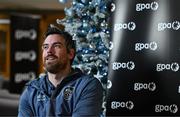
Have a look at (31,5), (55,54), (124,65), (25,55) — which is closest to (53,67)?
(55,54)

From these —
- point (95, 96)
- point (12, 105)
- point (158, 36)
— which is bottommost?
point (12, 105)

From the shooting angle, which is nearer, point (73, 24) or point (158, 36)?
point (158, 36)

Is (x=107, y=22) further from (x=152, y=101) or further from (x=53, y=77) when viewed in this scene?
(x=53, y=77)

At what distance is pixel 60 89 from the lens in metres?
2.25

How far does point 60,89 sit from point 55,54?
19 centimetres

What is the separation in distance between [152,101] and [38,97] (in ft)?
4.97

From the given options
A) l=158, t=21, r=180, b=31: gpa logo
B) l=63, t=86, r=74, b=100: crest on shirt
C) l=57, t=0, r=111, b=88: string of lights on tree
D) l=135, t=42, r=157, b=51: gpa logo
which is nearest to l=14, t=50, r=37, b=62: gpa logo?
l=57, t=0, r=111, b=88: string of lights on tree

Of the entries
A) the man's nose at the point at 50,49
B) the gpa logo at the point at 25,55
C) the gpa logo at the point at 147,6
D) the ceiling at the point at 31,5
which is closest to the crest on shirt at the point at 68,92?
the man's nose at the point at 50,49

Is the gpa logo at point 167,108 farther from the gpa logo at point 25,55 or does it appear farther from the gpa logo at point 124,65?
the gpa logo at point 25,55

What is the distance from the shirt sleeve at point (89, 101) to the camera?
7.06 feet

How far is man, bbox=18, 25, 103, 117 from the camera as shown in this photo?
219 cm

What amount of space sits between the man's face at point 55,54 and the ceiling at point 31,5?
7.02 meters

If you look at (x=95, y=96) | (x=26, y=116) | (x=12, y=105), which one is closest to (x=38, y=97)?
(x=26, y=116)

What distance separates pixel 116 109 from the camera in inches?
143
